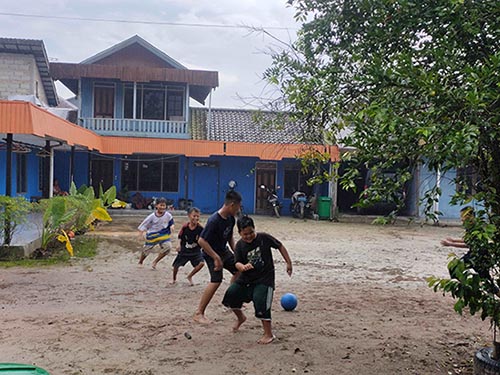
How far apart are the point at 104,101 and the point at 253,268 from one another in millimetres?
18113

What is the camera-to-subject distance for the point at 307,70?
479 centimetres

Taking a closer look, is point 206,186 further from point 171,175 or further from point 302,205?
point 302,205

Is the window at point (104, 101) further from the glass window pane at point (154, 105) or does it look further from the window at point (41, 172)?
the window at point (41, 172)

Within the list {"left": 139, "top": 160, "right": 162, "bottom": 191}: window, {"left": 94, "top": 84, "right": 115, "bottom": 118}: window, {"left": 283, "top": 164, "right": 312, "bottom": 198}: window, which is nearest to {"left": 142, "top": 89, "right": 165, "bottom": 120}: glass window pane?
{"left": 94, "top": 84, "right": 115, "bottom": 118}: window

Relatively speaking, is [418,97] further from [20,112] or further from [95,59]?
[95,59]

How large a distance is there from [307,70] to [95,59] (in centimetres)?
1841

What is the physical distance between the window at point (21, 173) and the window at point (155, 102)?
590 cm

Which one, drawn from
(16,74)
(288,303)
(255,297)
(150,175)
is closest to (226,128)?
(150,175)

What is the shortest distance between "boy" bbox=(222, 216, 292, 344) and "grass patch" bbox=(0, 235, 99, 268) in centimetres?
504

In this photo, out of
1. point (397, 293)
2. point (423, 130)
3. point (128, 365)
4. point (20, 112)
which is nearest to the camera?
point (423, 130)

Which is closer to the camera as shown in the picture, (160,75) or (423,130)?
(423,130)

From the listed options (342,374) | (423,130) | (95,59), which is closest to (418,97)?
(423,130)

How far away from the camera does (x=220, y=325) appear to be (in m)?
5.29

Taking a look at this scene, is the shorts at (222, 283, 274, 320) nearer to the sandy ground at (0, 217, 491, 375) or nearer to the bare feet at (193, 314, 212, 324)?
the sandy ground at (0, 217, 491, 375)
